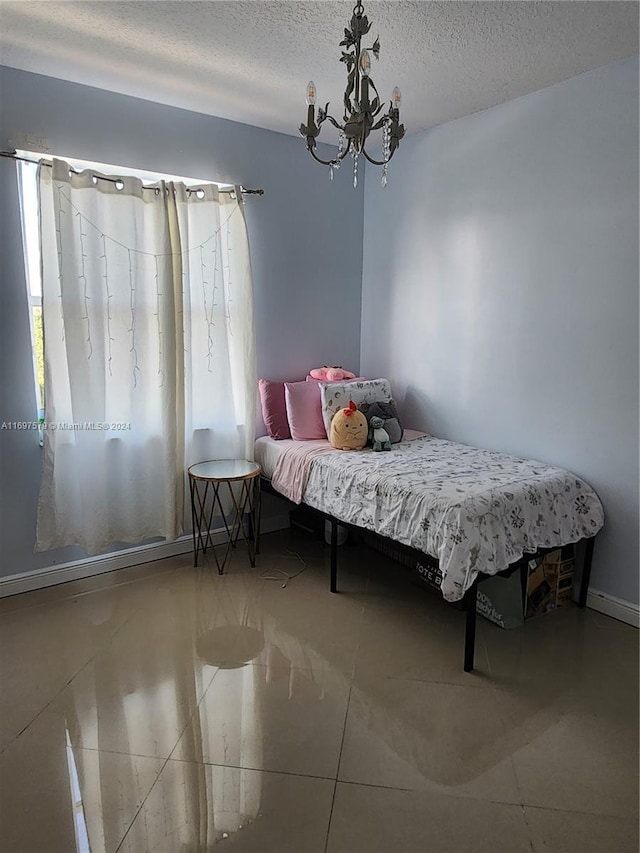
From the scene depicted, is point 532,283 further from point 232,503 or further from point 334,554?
point 232,503

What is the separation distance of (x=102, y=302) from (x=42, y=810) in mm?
2283

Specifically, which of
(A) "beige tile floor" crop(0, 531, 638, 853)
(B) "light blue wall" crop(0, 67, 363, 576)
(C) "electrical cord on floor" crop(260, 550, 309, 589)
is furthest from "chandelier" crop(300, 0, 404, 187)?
(C) "electrical cord on floor" crop(260, 550, 309, 589)

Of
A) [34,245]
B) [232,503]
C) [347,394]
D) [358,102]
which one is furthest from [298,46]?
[232,503]

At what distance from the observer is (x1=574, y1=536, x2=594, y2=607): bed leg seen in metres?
2.84

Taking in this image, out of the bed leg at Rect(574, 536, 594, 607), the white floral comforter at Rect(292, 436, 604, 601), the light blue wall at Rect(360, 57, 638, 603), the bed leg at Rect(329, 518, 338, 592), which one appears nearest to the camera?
the white floral comforter at Rect(292, 436, 604, 601)

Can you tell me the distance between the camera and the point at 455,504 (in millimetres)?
2410

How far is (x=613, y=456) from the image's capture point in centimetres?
277

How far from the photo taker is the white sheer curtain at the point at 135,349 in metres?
2.96

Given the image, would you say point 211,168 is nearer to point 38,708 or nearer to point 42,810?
point 38,708

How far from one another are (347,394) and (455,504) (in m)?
1.31

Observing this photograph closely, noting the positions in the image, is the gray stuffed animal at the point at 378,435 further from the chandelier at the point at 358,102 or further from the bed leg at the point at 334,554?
the chandelier at the point at 358,102

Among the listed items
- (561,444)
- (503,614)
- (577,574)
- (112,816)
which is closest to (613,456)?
(561,444)

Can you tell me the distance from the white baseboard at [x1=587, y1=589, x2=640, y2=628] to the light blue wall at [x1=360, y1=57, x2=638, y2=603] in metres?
0.04

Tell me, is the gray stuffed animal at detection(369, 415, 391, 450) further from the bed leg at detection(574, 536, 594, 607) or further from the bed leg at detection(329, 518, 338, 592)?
the bed leg at detection(574, 536, 594, 607)
